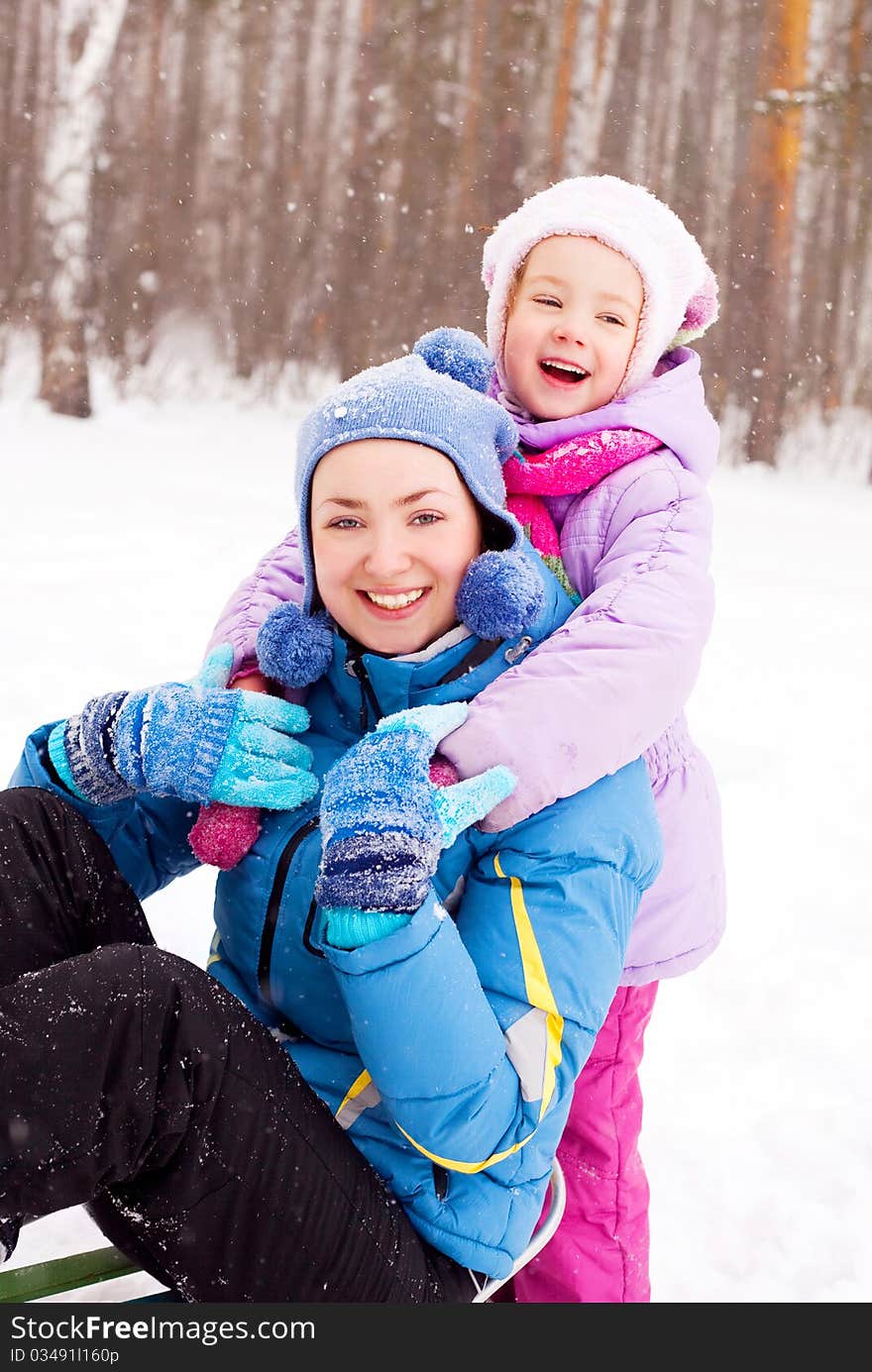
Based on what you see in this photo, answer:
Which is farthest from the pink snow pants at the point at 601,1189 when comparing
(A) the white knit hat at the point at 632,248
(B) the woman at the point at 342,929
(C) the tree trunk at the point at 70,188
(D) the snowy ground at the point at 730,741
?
(C) the tree trunk at the point at 70,188

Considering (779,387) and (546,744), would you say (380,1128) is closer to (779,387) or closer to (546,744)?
(546,744)

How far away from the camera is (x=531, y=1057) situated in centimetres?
140

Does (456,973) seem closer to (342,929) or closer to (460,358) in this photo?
(342,929)

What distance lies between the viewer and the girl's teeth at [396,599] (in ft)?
5.37

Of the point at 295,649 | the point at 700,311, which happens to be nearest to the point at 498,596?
the point at 295,649

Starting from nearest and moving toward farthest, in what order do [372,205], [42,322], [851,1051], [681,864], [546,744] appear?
[546,744] → [681,864] → [851,1051] → [42,322] → [372,205]

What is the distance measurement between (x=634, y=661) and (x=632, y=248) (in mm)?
805

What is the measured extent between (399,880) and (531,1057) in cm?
28

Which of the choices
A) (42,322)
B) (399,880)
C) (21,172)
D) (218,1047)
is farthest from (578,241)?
(21,172)

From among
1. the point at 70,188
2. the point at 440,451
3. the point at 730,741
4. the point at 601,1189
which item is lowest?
the point at 730,741

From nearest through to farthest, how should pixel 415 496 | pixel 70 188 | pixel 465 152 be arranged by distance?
1. pixel 415 496
2. pixel 70 188
3. pixel 465 152

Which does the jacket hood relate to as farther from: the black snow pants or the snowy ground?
the snowy ground

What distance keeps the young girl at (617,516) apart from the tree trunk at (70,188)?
22.2ft

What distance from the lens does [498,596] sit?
1.59 metres
